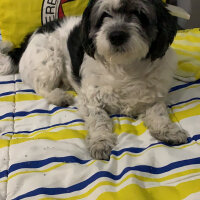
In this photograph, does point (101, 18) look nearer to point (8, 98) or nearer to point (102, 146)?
point (102, 146)

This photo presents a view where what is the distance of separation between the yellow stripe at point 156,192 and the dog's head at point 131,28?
2.50ft

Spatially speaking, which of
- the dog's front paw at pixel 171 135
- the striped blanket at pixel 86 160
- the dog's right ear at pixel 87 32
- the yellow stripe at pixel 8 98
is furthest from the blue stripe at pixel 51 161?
the yellow stripe at pixel 8 98

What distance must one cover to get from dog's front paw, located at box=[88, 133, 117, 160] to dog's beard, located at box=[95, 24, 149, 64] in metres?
0.50

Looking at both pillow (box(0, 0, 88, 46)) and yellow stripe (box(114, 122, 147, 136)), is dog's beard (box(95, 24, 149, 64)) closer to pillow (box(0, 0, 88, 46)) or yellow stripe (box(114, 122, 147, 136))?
yellow stripe (box(114, 122, 147, 136))

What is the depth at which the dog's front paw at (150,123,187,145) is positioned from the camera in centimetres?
154

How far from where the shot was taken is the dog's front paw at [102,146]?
148cm

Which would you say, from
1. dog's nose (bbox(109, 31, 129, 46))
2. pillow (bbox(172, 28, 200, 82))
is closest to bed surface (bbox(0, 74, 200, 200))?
pillow (bbox(172, 28, 200, 82))

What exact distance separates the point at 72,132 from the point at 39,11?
1.50 m

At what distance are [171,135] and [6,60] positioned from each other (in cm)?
181

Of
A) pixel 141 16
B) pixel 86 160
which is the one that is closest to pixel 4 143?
pixel 86 160

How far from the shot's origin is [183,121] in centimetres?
172

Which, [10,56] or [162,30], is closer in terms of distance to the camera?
[162,30]

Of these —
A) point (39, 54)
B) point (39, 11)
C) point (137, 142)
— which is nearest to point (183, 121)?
point (137, 142)

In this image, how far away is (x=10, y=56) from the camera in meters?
2.60
